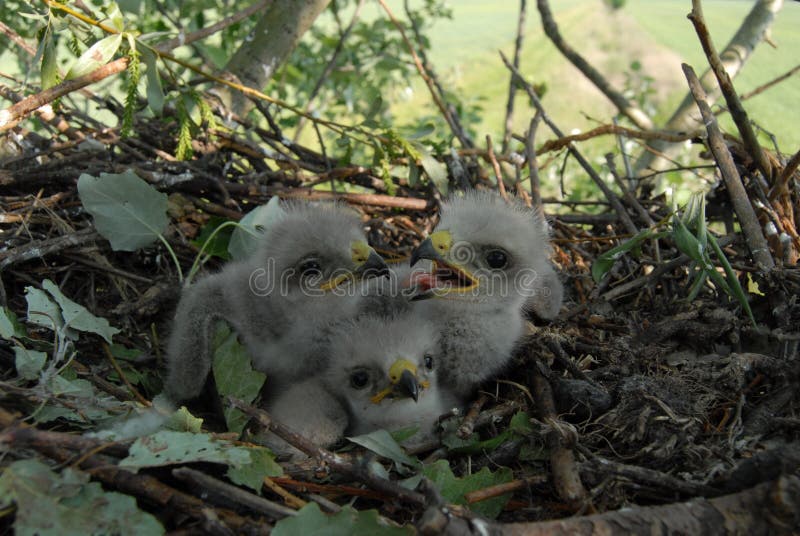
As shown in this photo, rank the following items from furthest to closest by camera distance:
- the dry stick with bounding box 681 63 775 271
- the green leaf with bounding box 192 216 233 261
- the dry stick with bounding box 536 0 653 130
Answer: the dry stick with bounding box 536 0 653 130
the green leaf with bounding box 192 216 233 261
the dry stick with bounding box 681 63 775 271

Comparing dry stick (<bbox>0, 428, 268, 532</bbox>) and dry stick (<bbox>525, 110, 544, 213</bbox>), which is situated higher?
dry stick (<bbox>525, 110, 544, 213</bbox>)

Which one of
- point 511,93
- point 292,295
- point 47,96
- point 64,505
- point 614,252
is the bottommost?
point 64,505

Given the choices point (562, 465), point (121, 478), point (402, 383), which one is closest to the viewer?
point (121, 478)

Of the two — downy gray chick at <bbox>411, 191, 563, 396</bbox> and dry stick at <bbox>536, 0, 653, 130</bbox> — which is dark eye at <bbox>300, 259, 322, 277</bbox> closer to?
downy gray chick at <bbox>411, 191, 563, 396</bbox>

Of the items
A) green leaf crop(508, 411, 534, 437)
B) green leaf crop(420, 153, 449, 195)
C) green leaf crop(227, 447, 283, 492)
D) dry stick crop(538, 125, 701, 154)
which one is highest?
dry stick crop(538, 125, 701, 154)

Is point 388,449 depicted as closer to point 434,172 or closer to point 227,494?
point 227,494

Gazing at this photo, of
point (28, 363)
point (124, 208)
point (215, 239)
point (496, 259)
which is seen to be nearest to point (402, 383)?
point (496, 259)

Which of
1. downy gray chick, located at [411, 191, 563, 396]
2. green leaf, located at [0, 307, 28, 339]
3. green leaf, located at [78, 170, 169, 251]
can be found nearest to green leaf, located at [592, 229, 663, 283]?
downy gray chick, located at [411, 191, 563, 396]

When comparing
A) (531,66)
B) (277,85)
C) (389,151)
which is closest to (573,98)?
(531,66)
